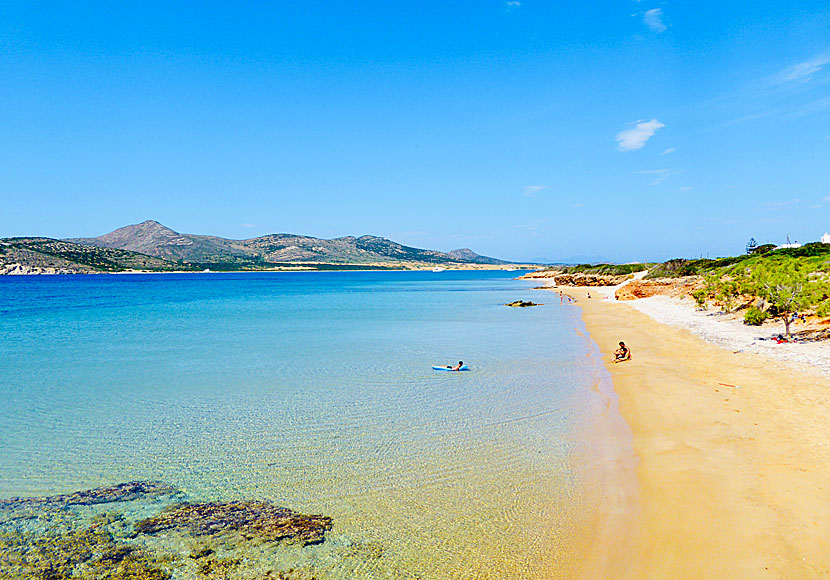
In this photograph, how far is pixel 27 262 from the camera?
167750mm

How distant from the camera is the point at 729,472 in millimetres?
8312

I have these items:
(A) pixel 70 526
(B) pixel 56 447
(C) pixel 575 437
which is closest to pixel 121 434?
(B) pixel 56 447

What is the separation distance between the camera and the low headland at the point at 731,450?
607cm

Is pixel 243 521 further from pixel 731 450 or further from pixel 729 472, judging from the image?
pixel 731 450

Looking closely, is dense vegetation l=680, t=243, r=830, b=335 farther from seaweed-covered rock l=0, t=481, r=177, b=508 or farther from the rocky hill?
the rocky hill

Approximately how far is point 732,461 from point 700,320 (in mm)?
22882

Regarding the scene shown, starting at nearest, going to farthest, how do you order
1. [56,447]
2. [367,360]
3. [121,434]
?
[56,447] < [121,434] < [367,360]

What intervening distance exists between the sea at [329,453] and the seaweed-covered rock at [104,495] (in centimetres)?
8

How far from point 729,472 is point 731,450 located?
3.67 feet

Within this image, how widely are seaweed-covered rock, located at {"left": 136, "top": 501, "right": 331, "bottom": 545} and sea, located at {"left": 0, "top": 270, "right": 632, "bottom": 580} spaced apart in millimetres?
166

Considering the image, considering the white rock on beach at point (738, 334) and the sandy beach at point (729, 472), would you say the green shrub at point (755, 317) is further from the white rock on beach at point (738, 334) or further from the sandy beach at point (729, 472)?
the sandy beach at point (729, 472)

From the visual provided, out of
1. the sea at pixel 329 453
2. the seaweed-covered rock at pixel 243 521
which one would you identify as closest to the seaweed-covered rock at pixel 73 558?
the sea at pixel 329 453

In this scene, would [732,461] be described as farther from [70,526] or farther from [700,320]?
[700,320]

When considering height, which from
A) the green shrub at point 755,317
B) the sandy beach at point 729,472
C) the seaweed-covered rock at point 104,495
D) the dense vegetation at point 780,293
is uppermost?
the dense vegetation at point 780,293
